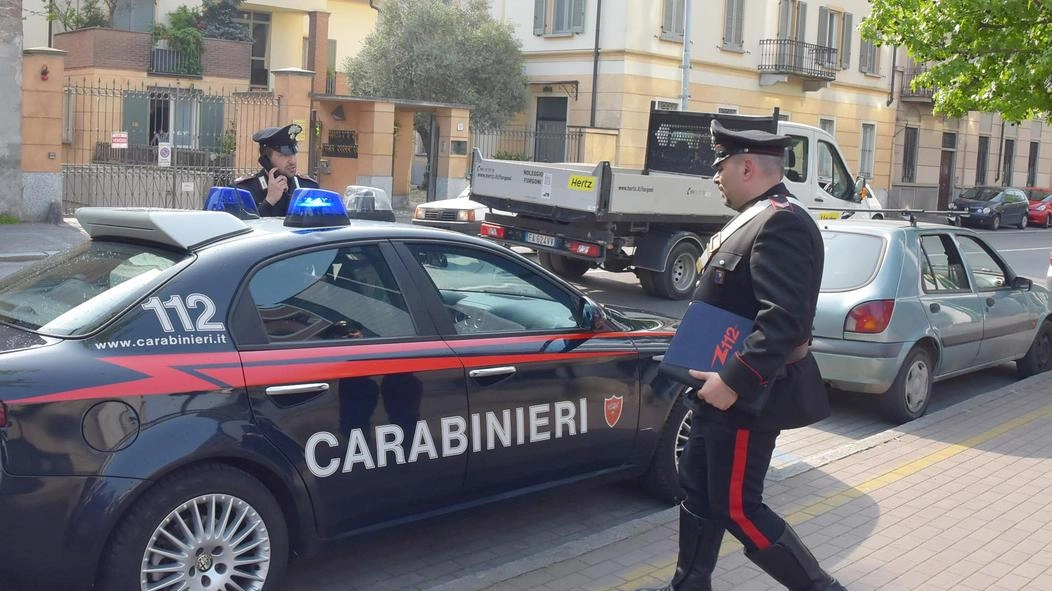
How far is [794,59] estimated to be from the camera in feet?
114

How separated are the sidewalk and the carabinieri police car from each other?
1.35 ft

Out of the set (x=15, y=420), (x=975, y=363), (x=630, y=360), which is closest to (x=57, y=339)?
(x=15, y=420)

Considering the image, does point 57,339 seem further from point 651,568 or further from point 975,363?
point 975,363

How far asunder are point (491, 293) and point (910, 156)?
132 feet

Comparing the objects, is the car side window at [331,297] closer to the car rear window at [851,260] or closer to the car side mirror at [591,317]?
the car side mirror at [591,317]

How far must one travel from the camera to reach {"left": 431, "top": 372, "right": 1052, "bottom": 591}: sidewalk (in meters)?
4.70

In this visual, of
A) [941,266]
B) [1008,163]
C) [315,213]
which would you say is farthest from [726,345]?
[1008,163]

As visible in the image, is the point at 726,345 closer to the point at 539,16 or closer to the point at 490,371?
the point at 490,371

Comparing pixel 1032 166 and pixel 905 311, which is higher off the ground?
pixel 1032 166

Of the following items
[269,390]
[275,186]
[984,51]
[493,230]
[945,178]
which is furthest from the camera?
[945,178]

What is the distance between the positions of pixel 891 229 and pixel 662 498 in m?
3.60

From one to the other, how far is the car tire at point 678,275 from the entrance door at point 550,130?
53.1 feet

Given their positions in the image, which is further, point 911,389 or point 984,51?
point 984,51

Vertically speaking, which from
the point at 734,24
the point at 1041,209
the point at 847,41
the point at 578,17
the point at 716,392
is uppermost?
the point at 847,41
